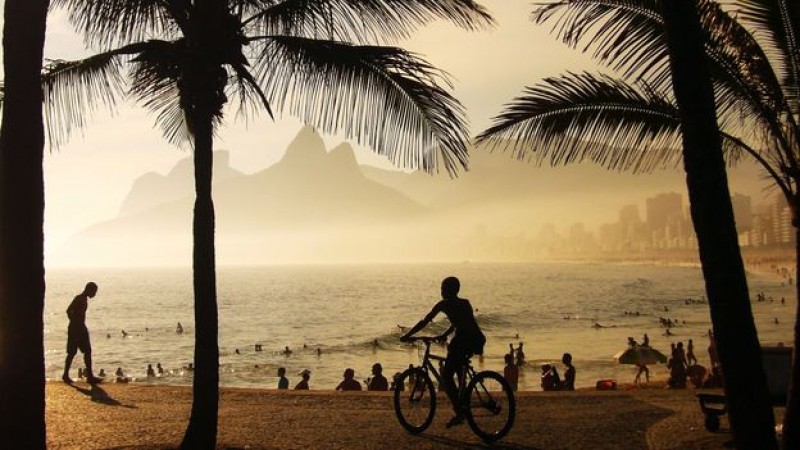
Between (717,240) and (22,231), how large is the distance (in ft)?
15.5

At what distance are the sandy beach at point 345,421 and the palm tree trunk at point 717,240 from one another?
3.16 meters

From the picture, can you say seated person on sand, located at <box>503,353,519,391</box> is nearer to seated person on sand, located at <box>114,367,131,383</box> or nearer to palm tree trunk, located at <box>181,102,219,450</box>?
palm tree trunk, located at <box>181,102,219,450</box>

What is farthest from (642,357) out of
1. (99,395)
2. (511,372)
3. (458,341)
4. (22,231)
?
(22,231)

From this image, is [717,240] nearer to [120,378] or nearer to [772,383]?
[772,383]

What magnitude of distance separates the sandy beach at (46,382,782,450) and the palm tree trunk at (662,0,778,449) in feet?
10.4

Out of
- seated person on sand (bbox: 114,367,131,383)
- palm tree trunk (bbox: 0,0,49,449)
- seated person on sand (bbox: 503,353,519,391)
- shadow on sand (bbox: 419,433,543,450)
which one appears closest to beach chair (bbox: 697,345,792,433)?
shadow on sand (bbox: 419,433,543,450)

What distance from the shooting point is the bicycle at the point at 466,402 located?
7402 millimetres

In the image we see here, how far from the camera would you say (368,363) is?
51.2 meters

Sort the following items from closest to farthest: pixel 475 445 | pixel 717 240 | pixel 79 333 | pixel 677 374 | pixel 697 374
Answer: pixel 717 240 < pixel 475 445 < pixel 79 333 < pixel 677 374 < pixel 697 374

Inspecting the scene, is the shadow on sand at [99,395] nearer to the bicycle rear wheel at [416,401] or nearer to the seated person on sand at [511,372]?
the bicycle rear wheel at [416,401]

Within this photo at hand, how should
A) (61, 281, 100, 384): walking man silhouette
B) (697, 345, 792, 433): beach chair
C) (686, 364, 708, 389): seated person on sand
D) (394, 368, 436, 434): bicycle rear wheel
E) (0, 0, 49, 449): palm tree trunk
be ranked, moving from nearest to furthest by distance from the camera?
1. (0, 0, 49, 449): palm tree trunk
2. (697, 345, 792, 433): beach chair
3. (394, 368, 436, 434): bicycle rear wheel
4. (61, 281, 100, 384): walking man silhouette
5. (686, 364, 708, 389): seated person on sand

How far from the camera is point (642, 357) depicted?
28875mm

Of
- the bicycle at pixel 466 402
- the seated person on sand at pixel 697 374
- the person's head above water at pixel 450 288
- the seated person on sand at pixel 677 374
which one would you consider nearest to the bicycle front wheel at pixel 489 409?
the bicycle at pixel 466 402

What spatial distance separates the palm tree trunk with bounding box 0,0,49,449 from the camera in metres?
4.79
